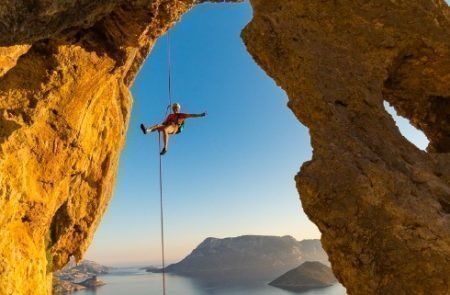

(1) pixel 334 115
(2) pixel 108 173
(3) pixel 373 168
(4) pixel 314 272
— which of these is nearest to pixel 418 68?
(1) pixel 334 115

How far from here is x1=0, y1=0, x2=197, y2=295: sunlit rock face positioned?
11.4 metres

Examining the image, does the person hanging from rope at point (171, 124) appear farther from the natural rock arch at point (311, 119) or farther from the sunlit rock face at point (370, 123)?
the sunlit rock face at point (370, 123)

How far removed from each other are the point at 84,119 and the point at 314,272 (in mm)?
149491

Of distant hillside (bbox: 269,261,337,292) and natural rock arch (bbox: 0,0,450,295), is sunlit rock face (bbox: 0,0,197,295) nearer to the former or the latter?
natural rock arch (bbox: 0,0,450,295)

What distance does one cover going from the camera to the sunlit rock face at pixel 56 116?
11445mm

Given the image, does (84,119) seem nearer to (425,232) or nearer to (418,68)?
(418,68)

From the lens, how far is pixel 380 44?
969 centimetres

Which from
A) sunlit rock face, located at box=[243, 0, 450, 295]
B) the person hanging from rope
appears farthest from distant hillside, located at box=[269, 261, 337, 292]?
sunlit rock face, located at box=[243, 0, 450, 295]

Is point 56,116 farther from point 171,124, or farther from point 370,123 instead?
point 370,123

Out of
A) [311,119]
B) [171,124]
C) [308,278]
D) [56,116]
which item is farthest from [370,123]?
[308,278]

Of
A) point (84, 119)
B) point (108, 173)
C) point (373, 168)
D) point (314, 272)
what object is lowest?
point (314, 272)

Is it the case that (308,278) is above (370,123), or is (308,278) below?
below

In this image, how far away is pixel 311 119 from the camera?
26.8ft

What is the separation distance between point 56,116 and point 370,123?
11.3 metres
